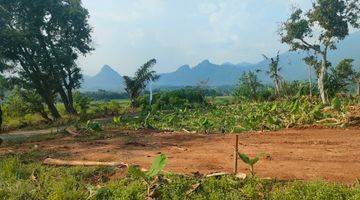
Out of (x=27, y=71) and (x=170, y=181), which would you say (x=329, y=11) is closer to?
(x=27, y=71)

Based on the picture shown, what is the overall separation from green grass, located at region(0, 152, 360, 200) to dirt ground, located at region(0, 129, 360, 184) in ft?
2.40

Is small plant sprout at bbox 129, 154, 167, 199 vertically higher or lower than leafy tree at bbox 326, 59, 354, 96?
lower

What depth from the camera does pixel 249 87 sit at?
149 ft

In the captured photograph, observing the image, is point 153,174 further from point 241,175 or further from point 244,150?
point 244,150

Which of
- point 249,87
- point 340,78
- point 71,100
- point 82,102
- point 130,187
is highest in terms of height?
point 340,78

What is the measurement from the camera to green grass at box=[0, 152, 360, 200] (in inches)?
316

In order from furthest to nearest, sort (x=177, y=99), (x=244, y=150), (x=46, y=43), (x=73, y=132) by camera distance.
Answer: (x=177, y=99) → (x=46, y=43) → (x=73, y=132) → (x=244, y=150)

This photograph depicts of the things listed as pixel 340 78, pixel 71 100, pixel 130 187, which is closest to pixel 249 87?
pixel 340 78

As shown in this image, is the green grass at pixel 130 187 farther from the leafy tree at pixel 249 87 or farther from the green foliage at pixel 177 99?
the leafy tree at pixel 249 87

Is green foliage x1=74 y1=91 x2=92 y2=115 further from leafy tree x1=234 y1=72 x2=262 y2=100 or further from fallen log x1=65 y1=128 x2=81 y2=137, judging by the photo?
fallen log x1=65 y1=128 x2=81 y2=137

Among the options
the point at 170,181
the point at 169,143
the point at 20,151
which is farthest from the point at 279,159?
the point at 20,151

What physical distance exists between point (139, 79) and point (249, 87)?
35.8ft

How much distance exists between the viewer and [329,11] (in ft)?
111

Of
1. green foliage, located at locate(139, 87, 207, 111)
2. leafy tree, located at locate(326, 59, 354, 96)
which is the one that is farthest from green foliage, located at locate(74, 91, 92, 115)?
leafy tree, located at locate(326, 59, 354, 96)
